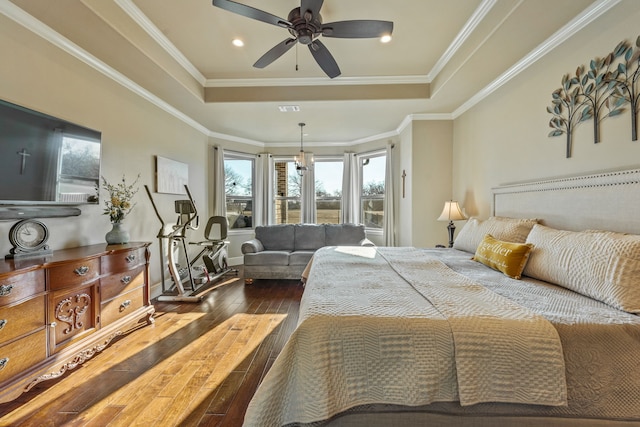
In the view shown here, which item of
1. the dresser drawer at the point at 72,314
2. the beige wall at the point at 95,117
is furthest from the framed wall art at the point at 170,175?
the dresser drawer at the point at 72,314

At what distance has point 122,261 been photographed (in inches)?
94.7

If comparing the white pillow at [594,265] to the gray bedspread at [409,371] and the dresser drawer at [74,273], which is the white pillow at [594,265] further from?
the dresser drawer at [74,273]

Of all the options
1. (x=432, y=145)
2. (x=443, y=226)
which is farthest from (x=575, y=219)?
(x=432, y=145)

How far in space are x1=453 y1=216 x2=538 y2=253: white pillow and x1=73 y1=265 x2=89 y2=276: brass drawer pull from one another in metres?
3.45

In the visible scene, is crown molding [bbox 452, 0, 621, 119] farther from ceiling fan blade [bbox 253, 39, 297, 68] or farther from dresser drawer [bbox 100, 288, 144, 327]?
dresser drawer [bbox 100, 288, 144, 327]

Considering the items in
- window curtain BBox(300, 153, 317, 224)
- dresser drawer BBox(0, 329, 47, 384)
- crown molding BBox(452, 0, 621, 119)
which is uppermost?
crown molding BBox(452, 0, 621, 119)

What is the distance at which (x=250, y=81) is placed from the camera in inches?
143

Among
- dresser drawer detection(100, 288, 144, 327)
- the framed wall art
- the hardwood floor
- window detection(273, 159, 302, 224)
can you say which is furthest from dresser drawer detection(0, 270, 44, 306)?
window detection(273, 159, 302, 224)

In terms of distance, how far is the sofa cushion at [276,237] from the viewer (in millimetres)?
4750

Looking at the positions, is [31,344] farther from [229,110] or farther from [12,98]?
[229,110]

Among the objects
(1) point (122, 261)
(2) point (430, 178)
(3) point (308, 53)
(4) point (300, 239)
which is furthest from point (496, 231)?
(1) point (122, 261)

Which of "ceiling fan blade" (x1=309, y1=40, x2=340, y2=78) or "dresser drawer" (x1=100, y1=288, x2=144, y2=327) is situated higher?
"ceiling fan blade" (x1=309, y1=40, x2=340, y2=78)

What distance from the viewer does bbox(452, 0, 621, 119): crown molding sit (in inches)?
76.6

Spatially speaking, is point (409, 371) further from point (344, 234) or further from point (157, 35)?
point (344, 234)
